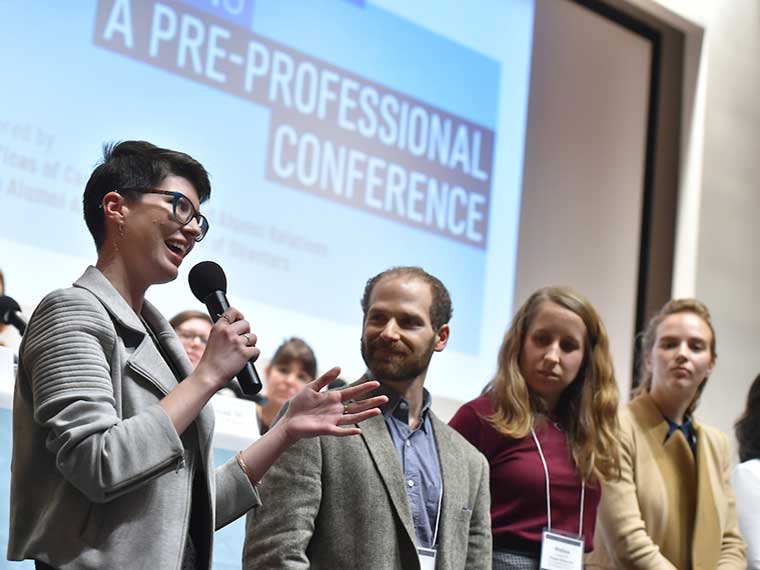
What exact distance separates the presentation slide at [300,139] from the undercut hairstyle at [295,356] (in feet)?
0.31

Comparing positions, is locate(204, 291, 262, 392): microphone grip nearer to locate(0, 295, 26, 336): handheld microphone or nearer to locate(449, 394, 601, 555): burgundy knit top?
locate(0, 295, 26, 336): handheld microphone

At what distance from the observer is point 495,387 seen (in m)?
3.21

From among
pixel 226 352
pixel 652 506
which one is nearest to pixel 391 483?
pixel 226 352

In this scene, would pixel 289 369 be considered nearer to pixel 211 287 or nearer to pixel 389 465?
pixel 389 465

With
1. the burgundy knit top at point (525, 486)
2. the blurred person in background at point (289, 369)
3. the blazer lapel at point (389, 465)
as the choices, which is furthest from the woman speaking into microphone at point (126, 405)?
the blurred person in background at point (289, 369)

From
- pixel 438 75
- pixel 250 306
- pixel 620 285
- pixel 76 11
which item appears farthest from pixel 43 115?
pixel 620 285

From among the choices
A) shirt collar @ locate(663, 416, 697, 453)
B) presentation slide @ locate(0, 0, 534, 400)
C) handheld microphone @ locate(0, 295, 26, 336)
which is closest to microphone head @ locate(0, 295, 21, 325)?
handheld microphone @ locate(0, 295, 26, 336)

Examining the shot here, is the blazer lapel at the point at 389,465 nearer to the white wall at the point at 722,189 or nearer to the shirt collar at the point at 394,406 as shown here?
the shirt collar at the point at 394,406

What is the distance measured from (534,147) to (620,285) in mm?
933

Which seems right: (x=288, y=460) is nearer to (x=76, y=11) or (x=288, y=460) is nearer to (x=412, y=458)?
(x=412, y=458)

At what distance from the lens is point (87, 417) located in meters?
1.65

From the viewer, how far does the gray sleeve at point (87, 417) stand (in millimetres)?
1632

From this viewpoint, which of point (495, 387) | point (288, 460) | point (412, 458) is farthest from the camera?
point (495, 387)

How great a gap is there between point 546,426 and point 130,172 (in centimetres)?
167
